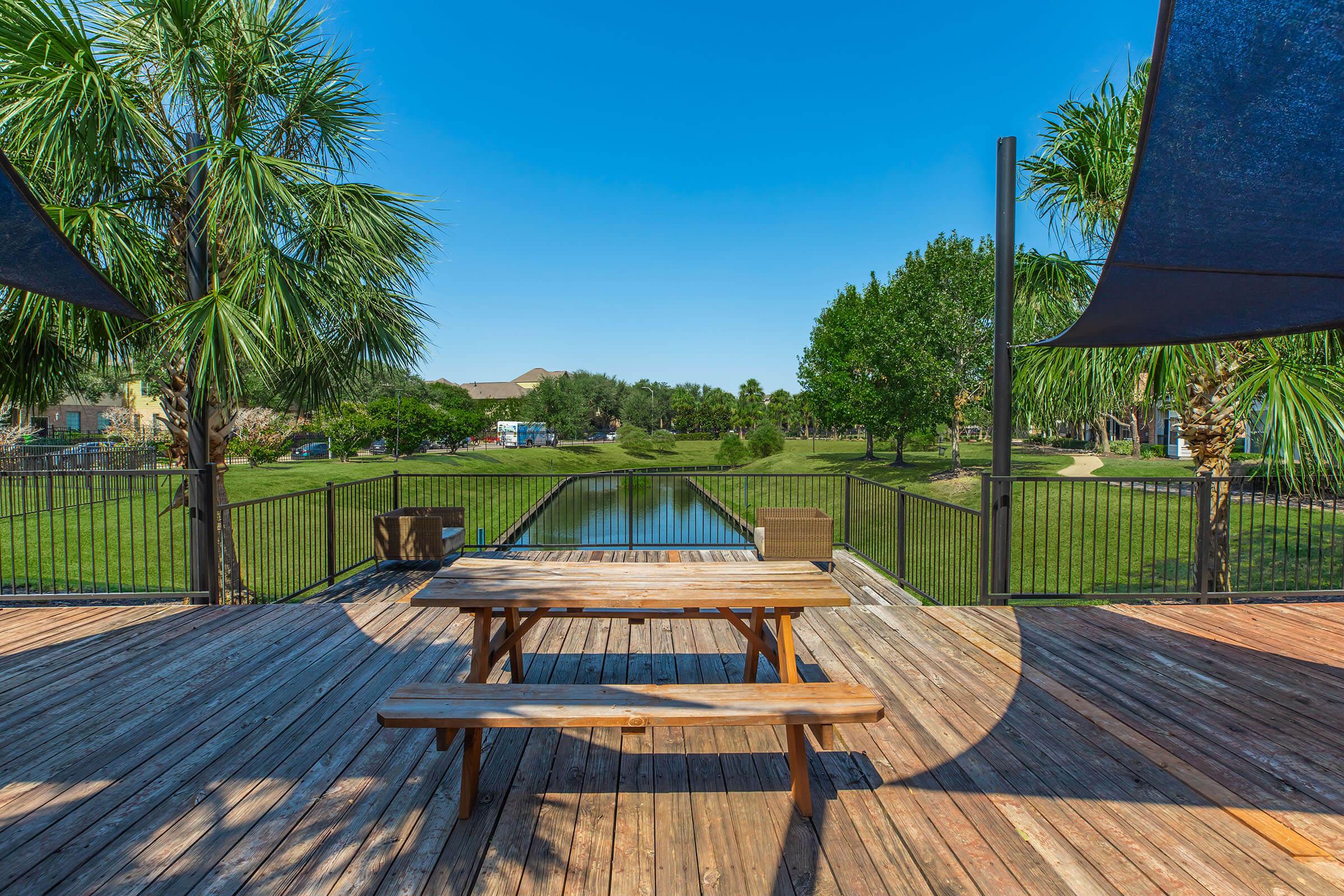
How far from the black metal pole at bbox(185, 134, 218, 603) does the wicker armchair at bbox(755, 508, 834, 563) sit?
4.73m

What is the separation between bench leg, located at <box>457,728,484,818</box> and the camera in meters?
2.02

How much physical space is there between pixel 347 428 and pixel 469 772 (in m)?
29.7

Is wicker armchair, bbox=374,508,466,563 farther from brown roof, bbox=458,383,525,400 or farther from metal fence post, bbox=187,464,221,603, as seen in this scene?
brown roof, bbox=458,383,525,400

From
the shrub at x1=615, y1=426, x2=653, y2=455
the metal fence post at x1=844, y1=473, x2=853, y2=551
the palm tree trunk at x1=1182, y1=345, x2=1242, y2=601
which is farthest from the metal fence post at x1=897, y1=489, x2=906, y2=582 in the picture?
the shrub at x1=615, y1=426, x2=653, y2=455

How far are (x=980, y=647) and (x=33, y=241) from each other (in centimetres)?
516

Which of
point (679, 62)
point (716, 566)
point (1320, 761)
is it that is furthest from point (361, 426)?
point (1320, 761)

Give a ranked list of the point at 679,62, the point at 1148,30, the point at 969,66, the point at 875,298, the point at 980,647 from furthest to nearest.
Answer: the point at 875,298 → the point at 679,62 → the point at 969,66 → the point at 980,647 → the point at 1148,30

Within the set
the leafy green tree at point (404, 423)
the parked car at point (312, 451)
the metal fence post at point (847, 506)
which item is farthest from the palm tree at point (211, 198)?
the parked car at point (312, 451)

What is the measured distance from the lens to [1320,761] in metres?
2.42

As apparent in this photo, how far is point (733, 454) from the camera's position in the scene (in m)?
35.2

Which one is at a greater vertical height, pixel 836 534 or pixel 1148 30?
pixel 1148 30

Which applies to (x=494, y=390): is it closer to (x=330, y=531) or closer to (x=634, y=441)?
(x=634, y=441)

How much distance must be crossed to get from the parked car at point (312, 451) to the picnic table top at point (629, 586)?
36.3 metres

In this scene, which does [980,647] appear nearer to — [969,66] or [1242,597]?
[1242,597]
